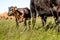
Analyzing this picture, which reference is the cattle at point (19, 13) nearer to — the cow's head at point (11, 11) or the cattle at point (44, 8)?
the cow's head at point (11, 11)

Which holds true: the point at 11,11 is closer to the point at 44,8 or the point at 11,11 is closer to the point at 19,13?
the point at 19,13

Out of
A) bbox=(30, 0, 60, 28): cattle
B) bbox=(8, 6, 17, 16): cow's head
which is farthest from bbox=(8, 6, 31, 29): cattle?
bbox=(30, 0, 60, 28): cattle

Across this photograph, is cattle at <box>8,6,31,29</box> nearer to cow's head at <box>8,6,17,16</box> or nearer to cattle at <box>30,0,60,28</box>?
cow's head at <box>8,6,17,16</box>

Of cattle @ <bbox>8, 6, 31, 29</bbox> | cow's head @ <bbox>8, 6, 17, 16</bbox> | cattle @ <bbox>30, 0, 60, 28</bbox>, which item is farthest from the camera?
cow's head @ <bbox>8, 6, 17, 16</bbox>

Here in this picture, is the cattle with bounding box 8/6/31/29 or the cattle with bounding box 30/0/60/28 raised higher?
the cattle with bounding box 30/0/60/28

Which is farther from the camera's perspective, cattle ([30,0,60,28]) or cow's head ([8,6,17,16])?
cow's head ([8,6,17,16])

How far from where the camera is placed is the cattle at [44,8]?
1092 cm

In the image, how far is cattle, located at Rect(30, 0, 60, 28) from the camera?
10922 millimetres

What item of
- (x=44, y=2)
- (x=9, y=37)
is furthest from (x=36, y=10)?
(x=9, y=37)

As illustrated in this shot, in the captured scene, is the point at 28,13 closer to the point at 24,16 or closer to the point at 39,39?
the point at 24,16

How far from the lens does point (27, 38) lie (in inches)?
320

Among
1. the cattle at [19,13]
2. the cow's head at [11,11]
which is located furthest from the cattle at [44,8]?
the cow's head at [11,11]

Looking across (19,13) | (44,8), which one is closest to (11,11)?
(19,13)

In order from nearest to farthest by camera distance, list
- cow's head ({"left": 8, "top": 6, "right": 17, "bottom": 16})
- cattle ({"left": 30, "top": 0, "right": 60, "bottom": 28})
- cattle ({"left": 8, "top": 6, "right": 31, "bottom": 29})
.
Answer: cattle ({"left": 30, "top": 0, "right": 60, "bottom": 28})
cattle ({"left": 8, "top": 6, "right": 31, "bottom": 29})
cow's head ({"left": 8, "top": 6, "right": 17, "bottom": 16})
